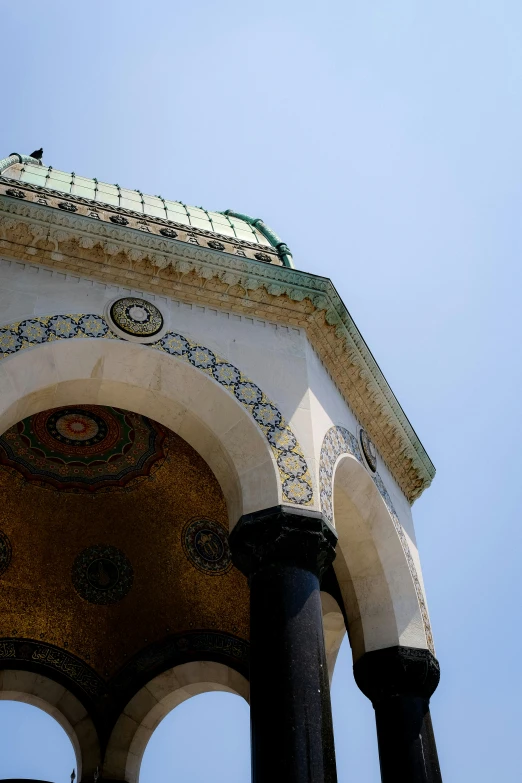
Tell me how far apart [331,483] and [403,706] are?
2.00m

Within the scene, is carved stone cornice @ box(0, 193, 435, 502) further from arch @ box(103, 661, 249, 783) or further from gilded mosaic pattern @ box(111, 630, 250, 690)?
arch @ box(103, 661, 249, 783)

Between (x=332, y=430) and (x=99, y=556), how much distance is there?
13.1 ft

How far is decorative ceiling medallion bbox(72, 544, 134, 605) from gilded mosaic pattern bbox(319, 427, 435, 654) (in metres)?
3.48

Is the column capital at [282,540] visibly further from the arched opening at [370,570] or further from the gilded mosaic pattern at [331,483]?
the arched opening at [370,570]

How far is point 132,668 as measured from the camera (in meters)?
9.28

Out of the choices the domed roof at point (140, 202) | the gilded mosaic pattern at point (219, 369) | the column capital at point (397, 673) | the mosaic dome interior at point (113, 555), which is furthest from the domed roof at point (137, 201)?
the column capital at point (397, 673)

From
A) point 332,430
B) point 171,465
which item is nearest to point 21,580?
point 171,465

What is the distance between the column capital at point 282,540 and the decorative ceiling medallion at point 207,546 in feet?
11.4

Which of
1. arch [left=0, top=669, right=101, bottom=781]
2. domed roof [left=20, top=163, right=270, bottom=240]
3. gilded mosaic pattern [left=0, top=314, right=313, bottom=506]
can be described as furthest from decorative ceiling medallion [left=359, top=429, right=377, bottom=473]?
arch [left=0, top=669, right=101, bottom=781]

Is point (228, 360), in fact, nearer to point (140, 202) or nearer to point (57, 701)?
point (140, 202)

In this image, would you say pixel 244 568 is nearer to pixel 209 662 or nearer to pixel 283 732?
pixel 283 732

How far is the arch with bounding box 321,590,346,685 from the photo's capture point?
859 cm

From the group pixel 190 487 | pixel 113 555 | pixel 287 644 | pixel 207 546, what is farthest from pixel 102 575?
pixel 287 644

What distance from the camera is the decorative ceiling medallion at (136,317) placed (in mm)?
6098
